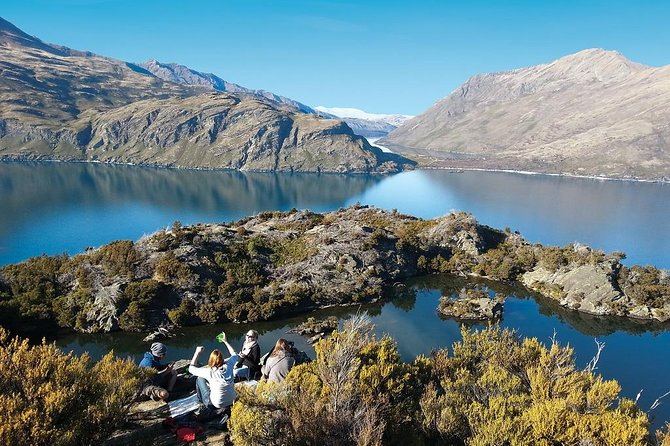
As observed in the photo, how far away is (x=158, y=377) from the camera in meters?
16.0

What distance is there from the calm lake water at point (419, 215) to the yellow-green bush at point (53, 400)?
24618 mm

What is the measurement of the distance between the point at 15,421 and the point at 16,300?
1354 inches

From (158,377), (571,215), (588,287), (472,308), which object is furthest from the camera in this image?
(571,215)

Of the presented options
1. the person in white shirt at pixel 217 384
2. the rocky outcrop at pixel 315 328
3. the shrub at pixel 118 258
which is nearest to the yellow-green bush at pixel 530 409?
the person in white shirt at pixel 217 384

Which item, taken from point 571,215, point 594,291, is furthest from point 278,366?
point 571,215

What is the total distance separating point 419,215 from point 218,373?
130m

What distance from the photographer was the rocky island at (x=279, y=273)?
127 ft

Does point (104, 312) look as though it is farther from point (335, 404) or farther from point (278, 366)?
point (335, 404)

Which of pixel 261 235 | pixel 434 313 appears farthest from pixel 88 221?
pixel 434 313

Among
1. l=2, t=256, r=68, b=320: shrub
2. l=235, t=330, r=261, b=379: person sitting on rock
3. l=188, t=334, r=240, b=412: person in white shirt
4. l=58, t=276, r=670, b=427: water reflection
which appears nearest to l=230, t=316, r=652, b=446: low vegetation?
l=188, t=334, r=240, b=412: person in white shirt

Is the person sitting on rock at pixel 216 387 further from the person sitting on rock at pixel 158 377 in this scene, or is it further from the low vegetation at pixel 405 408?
the person sitting on rock at pixel 158 377

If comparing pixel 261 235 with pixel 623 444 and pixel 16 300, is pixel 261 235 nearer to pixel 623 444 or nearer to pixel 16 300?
pixel 16 300

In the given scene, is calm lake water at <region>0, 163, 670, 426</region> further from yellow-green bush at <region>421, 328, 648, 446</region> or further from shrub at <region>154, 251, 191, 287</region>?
→ yellow-green bush at <region>421, 328, 648, 446</region>

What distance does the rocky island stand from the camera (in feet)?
127
